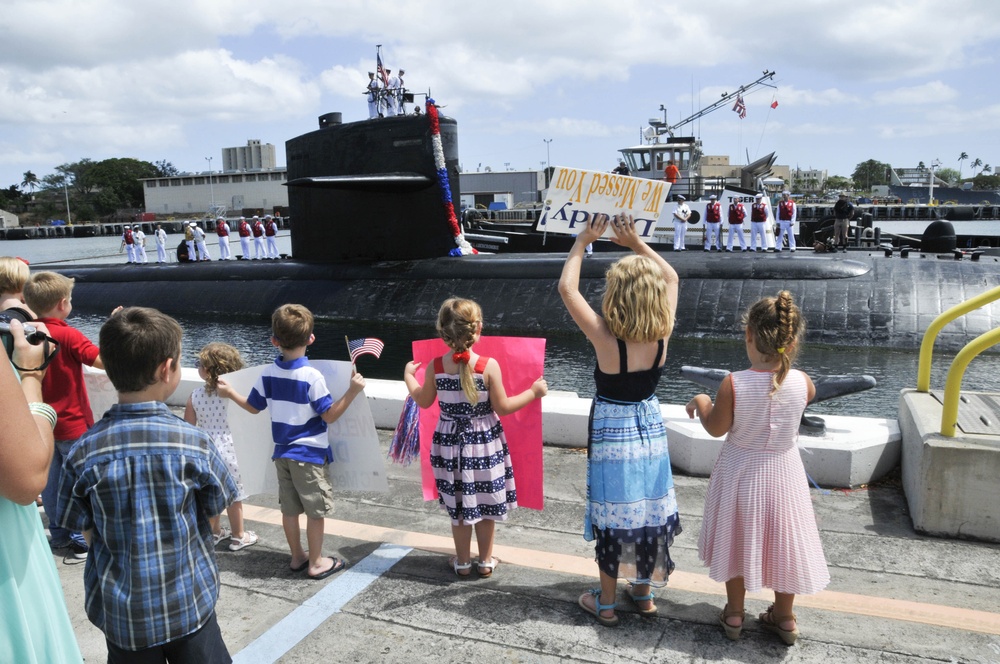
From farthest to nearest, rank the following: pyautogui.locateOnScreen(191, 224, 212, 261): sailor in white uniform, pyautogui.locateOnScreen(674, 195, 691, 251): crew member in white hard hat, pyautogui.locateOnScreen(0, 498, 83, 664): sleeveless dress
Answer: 1. pyautogui.locateOnScreen(191, 224, 212, 261): sailor in white uniform
2. pyautogui.locateOnScreen(674, 195, 691, 251): crew member in white hard hat
3. pyautogui.locateOnScreen(0, 498, 83, 664): sleeveless dress

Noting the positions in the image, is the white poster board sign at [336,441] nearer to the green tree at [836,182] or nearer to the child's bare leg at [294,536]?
the child's bare leg at [294,536]

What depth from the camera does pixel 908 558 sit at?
398 cm

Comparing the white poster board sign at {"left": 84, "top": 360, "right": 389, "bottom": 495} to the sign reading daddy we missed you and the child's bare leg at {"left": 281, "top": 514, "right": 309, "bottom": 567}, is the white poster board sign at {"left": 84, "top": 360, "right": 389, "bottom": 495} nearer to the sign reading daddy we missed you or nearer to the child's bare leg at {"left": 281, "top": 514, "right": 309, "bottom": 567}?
the child's bare leg at {"left": 281, "top": 514, "right": 309, "bottom": 567}

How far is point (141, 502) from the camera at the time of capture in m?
2.34

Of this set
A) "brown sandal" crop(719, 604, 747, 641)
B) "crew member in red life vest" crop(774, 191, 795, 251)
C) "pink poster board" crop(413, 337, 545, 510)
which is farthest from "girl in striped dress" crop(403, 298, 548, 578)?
"crew member in red life vest" crop(774, 191, 795, 251)

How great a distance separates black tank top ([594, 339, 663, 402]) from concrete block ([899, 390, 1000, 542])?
1802 millimetres

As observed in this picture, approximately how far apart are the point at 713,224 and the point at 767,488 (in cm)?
1890

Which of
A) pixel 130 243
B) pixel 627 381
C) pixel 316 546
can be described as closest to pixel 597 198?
pixel 627 381

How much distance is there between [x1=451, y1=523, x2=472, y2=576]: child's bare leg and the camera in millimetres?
3930

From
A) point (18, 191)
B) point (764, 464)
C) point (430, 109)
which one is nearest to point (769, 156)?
point (430, 109)

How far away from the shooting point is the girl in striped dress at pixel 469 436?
379 centimetres

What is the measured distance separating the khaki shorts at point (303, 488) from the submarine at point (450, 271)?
10849 millimetres

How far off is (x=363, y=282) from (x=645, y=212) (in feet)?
47.5

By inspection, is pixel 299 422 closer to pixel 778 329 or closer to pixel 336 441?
pixel 336 441
